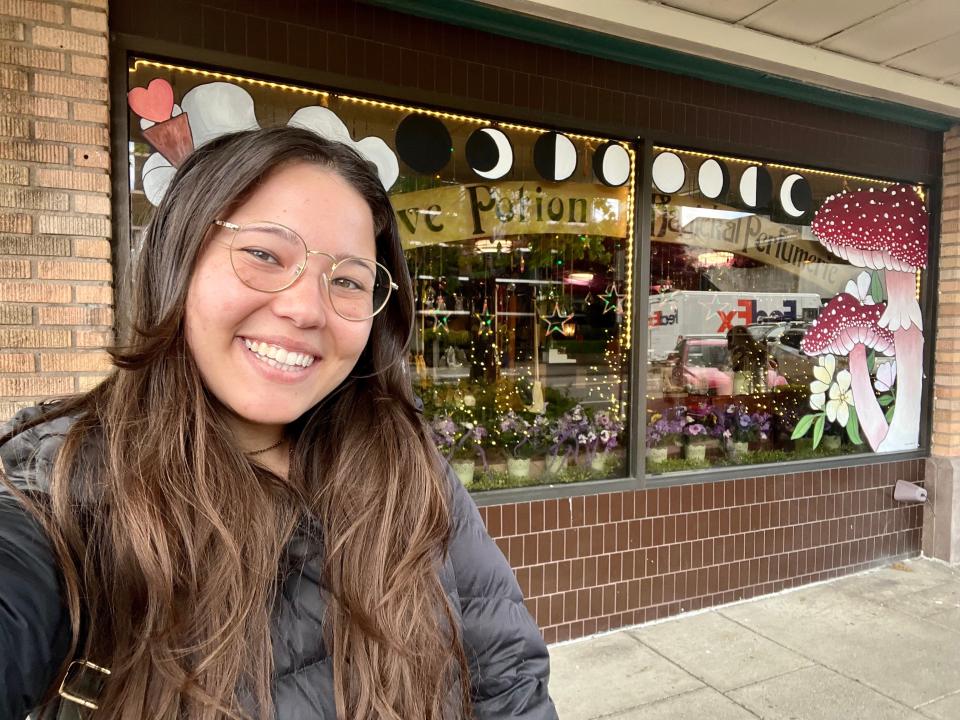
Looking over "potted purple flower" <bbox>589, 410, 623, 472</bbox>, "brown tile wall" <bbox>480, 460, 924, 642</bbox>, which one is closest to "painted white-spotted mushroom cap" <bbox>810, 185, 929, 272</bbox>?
"brown tile wall" <bbox>480, 460, 924, 642</bbox>

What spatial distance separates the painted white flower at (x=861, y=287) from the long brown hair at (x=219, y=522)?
4518mm

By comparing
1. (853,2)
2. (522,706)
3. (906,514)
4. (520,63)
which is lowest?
(906,514)

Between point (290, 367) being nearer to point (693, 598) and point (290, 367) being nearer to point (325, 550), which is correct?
point (325, 550)

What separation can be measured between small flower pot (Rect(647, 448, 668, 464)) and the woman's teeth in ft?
10.9

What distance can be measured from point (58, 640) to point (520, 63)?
332 cm

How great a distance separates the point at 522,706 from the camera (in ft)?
4.15

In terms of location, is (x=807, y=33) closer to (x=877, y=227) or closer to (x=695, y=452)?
(x=877, y=227)

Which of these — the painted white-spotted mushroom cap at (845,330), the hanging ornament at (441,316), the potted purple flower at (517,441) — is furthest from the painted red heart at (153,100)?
the painted white-spotted mushroom cap at (845,330)

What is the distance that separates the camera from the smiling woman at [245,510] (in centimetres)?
90

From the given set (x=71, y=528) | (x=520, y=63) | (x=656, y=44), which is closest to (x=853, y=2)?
(x=656, y=44)

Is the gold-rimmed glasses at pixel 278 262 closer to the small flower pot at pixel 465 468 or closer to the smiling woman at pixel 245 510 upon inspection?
the smiling woman at pixel 245 510

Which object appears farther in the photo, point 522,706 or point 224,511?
point 522,706

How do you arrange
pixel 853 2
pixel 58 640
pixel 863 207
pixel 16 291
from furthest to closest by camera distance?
pixel 863 207 < pixel 853 2 < pixel 16 291 < pixel 58 640

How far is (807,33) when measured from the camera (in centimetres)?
356
